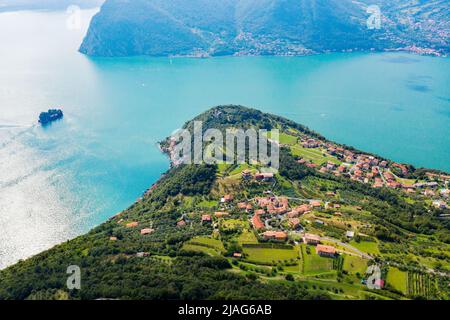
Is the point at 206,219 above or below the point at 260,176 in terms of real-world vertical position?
below

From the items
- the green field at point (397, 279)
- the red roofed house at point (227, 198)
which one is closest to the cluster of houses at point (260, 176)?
the red roofed house at point (227, 198)

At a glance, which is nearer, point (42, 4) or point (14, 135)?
point (14, 135)

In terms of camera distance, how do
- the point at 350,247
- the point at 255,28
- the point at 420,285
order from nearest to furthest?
the point at 420,285
the point at 350,247
the point at 255,28

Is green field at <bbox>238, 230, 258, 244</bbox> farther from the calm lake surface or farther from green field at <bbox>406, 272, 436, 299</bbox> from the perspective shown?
the calm lake surface

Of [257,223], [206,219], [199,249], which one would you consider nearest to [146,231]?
[206,219]

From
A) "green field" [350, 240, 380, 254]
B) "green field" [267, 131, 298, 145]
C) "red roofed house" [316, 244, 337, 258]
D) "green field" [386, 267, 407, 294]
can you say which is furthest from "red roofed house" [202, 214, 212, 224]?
"green field" [267, 131, 298, 145]

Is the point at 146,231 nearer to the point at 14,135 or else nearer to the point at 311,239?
the point at 311,239

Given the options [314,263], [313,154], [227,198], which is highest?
[313,154]
